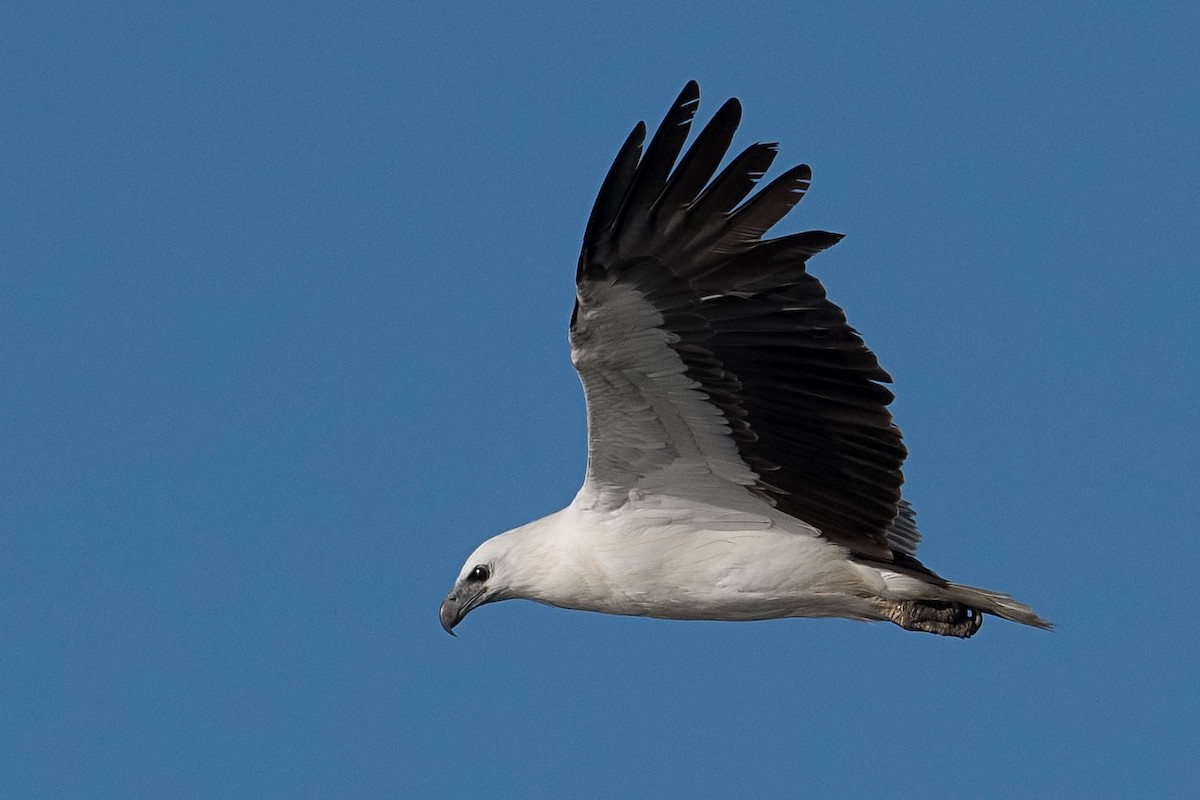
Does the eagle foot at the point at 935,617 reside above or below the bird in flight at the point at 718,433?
below

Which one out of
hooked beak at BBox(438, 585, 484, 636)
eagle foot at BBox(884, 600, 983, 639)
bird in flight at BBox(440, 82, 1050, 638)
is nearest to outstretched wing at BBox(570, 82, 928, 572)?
bird in flight at BBox(440, 82, 1050, 638)

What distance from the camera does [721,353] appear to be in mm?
9609

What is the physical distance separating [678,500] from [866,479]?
117cm

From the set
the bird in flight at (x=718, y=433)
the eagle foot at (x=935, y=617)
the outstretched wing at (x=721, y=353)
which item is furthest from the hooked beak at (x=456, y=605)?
the eagle foot at (x=935, y=617)

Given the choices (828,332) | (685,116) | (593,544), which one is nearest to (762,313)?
(828,332)

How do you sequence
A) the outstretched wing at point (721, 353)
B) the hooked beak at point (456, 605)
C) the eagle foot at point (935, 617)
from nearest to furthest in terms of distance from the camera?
the outstretched wing at point (721, 353), the eagle foot at point (935, 617), the hooked beak at point (456, 605)

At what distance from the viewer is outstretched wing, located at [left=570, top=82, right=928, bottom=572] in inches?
356

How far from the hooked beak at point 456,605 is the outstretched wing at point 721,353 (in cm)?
138

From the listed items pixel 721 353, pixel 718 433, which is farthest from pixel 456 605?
pixel 721 353

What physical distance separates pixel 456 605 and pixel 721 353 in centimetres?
299

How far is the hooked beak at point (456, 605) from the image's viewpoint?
1142cm

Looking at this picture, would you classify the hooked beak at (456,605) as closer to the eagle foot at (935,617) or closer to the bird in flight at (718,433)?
the bird in flight at (718,433)

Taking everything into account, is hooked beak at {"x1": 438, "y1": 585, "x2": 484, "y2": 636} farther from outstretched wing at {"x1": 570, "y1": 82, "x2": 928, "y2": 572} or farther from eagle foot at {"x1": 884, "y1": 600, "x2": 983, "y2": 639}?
eagle foot at {"x1": 884, "y1": 600, "x2": 983, "y2": 639}

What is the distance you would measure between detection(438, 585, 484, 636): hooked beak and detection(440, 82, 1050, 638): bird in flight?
2.9 inches
